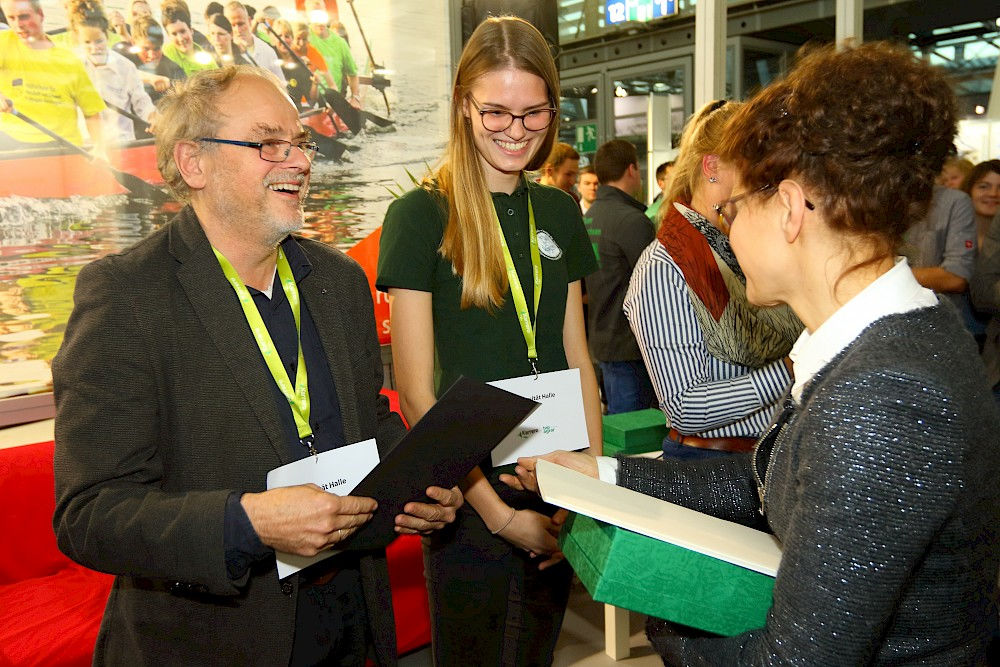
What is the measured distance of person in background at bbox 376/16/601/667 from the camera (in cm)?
179

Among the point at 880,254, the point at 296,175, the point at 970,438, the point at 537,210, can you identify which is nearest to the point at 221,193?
the point at 296,175

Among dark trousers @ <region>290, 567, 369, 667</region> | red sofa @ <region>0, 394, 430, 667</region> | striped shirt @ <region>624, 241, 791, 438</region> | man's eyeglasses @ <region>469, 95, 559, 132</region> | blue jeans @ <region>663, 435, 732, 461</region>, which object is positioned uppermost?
man's eyeglasses @ <region>469, 95, 559, 132</region>

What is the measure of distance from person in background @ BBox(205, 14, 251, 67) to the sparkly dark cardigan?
3.41m

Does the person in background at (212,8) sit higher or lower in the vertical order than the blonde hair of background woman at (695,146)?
higher

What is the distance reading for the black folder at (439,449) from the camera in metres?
1.30

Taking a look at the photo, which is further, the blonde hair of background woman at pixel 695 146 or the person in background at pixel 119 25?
the person in background at pixel 119 25

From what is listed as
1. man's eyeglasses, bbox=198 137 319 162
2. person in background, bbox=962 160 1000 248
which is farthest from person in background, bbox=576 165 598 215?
man's eyeglasses, bbox=198 137 319 162

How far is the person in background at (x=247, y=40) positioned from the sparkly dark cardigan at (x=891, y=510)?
11.2 feet

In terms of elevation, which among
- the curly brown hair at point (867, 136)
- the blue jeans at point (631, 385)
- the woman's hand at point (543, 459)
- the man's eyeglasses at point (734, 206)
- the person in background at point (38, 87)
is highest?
the person in background at point (38, 87)

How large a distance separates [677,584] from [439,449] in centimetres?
51

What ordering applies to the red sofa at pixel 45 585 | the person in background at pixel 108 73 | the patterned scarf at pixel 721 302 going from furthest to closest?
the person in background at pixel 108 73 → the red sofa at pixel 45 585 → the patterned scarf at pixel 721 302

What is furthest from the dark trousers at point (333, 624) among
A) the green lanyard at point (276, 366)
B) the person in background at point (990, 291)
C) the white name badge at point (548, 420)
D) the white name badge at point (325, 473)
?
the person in background at point (990, 291)

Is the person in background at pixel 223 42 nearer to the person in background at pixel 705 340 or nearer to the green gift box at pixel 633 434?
the green gift box at pixel 633 434

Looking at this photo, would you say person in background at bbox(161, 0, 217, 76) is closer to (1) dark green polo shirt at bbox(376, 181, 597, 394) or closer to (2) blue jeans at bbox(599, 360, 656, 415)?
(1) dark green polo shirt at bbox(376, 181, 597, 394)
